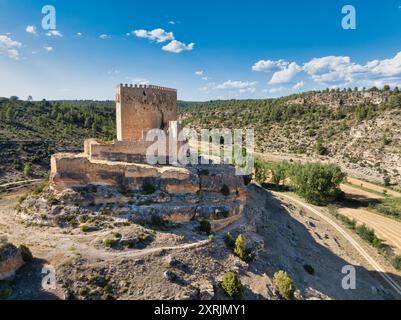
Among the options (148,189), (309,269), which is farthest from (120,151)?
(309,269)

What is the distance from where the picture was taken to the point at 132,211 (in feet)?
94.6

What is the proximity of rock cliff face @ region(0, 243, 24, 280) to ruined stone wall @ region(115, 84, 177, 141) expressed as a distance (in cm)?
1619

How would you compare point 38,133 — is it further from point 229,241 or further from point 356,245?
point 356,245

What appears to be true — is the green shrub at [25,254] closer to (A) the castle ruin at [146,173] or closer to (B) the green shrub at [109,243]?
(B) the green shrub at [109,243]

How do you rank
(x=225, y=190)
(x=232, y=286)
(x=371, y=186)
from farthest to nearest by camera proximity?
(x=371, y=186) → (x=225, y=190) → (x=232, y=286)

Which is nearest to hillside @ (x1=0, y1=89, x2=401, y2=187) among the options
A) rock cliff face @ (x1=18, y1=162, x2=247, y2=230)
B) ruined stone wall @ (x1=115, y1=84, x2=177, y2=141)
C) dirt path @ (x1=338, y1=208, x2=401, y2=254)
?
dirt path @ (x1=338, y1=208, x2=401, y2=254)

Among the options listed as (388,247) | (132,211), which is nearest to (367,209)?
(388,247)

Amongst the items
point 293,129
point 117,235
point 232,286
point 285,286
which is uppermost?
point 293,129

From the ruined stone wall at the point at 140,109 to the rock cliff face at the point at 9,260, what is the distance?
16190 millimetres

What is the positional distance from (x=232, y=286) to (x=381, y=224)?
38959mm

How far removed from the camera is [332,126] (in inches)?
3819

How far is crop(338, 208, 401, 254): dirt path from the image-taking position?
45.0 meters

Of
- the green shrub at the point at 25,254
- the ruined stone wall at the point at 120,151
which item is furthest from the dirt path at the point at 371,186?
the green shrub at the point at 25,254

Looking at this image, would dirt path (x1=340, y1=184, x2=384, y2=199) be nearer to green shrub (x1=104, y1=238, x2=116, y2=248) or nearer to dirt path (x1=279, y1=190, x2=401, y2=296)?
dirt path (x1=279, y1=190, x2=401, y2=296)
